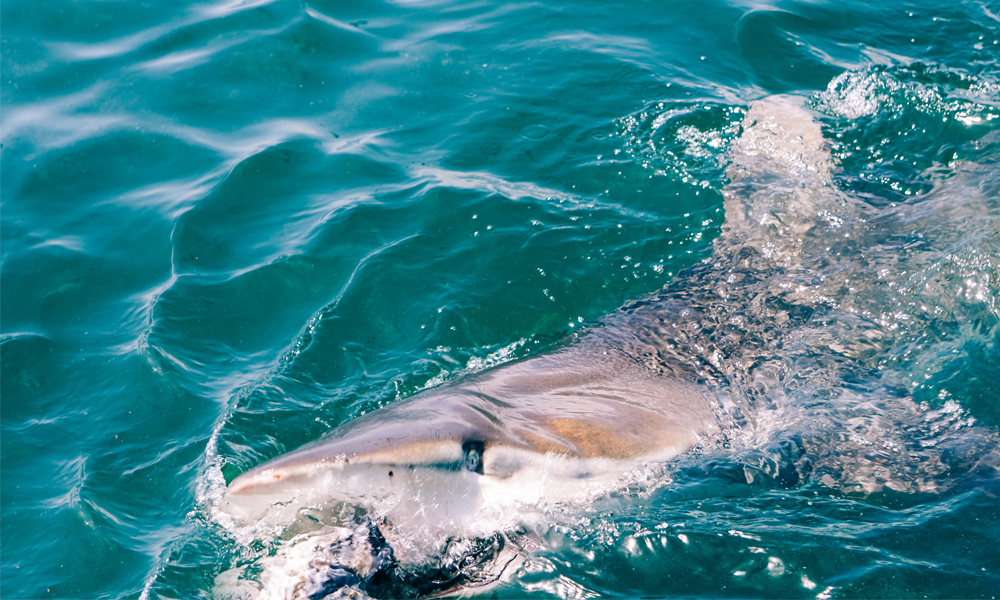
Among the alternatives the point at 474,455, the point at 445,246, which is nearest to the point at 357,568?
the point at 474,455

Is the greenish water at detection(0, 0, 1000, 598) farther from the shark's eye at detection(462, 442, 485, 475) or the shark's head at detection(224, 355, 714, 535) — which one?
the shark's eye at detection(462, 442, 485, 475)

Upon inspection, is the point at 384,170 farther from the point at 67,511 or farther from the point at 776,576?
the point at 776,576

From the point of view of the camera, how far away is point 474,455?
2.36 m

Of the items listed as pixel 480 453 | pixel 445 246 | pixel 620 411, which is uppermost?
pixel 480 453

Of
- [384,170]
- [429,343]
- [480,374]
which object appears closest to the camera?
[480,374]

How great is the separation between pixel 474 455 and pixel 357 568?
463mm

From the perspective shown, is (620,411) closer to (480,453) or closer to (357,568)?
(480,453)

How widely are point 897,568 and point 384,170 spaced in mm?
4217

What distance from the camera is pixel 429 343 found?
435 cm

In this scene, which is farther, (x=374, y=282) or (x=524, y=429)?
(x=374, y=282)

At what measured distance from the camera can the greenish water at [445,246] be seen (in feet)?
9.93

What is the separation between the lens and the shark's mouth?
2.25 meters

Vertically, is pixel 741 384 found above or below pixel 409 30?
below

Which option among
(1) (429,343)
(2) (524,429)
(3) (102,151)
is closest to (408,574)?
(2) (524,429)
